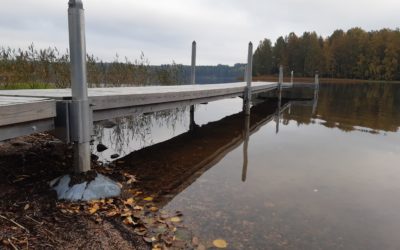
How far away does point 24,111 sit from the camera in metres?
2.69

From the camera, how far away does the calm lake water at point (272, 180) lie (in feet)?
9.11

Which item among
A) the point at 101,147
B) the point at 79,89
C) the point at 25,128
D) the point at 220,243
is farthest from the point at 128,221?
the point at 101,147

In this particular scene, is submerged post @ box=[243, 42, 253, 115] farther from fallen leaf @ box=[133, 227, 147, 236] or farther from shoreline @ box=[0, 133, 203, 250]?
fallen leaf @ box=[133, 227, 147, 236]

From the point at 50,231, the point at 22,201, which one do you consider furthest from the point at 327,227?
the point at 22,201

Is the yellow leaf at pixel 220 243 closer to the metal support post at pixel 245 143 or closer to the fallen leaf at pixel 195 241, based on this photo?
the fallen leaf at pixel 195 241

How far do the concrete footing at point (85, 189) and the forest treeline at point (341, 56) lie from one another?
70.0 m

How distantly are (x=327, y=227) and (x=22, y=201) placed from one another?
2.78 meters

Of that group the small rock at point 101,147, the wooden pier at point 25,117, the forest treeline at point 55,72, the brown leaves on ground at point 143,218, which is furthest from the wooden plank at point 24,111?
the forest treeline at point 55,72

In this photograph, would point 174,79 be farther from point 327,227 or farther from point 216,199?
point 327,227

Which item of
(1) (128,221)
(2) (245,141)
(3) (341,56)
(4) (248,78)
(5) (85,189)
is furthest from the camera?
(3) (341,56)

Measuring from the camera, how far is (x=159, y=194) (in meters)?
3.53

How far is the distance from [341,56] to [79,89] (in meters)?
74.2

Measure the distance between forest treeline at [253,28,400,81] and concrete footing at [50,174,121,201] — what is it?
70.0m

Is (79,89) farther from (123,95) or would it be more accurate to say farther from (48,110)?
(123,95)
